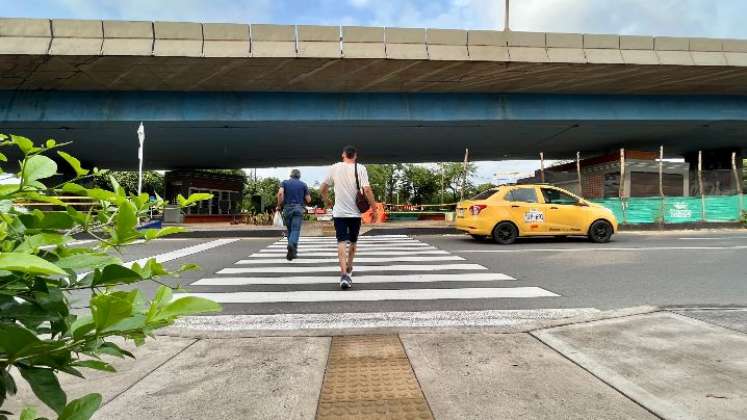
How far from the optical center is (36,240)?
84 cm

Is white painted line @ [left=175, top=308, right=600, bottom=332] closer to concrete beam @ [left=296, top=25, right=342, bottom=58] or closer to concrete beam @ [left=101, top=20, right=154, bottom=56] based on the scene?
concrete beam @ [left=296, top=25, right=342, bottom=58]

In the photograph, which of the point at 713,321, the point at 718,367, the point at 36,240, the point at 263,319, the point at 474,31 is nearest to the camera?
the point at 36,240

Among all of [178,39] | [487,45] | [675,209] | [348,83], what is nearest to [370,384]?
[178,39]

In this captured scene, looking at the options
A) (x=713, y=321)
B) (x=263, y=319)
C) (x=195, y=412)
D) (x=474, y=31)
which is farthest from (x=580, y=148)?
(x=195, y=412)

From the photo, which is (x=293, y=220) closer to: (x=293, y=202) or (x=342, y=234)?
(x=293, y=202)

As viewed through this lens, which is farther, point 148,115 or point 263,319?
point 148,115

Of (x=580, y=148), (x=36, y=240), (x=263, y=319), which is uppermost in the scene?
(x=580, y=148)

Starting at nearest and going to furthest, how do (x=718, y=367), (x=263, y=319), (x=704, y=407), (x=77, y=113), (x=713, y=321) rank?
(x=704, y=407), (x=718, y=367), (x=713, y=321), (x=263, y=319), (x=77, y=113)

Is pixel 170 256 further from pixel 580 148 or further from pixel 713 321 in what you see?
pixel 580 148

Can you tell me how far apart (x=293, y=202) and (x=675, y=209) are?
16.3 metres

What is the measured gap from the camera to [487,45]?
1268cm

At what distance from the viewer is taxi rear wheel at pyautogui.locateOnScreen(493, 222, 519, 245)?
1050cm

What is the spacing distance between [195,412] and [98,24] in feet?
42.8

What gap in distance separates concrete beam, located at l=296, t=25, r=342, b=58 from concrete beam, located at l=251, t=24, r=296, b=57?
0.27 meters
